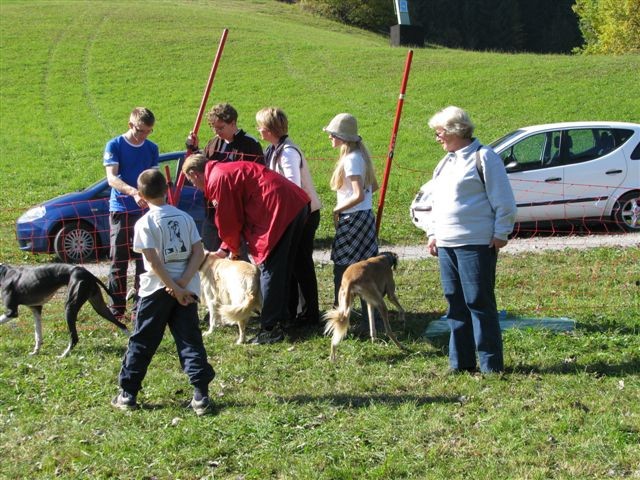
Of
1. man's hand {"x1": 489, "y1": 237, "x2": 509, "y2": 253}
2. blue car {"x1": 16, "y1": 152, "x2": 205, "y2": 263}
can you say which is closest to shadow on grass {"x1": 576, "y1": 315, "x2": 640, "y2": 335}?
man's hand {"x1": 489, "y1": 237, "x2": 509, "y2": 253}

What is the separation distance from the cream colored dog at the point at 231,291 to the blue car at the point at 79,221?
4.10 metres

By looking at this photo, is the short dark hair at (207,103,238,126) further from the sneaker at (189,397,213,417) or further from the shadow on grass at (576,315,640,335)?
the shadow on grass at (576,315,640,335)

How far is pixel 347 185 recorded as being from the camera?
6832 millimetres

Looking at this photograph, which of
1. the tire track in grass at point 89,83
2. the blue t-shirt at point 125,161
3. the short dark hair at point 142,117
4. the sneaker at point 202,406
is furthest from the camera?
the tire track in grass at point 89,83

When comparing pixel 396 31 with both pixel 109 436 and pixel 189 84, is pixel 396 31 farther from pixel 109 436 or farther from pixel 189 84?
pixel 109 436

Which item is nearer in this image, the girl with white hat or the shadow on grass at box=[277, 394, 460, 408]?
the shadow on grass at box=[277, 394, 460, 408]

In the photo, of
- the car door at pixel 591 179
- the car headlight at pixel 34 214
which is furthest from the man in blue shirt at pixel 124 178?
the car door at pixel 591 179

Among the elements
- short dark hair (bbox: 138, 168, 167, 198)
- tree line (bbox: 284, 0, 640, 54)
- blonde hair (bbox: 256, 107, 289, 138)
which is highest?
tree line (bbox: 284, 0, 640, 54)

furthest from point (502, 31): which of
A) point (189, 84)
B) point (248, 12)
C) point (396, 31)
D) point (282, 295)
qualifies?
point (282, 295)

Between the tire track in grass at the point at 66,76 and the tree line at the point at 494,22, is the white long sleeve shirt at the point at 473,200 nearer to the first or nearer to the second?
the tire track in grass at the point at 66,76

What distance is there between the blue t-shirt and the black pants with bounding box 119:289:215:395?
2377 millimetres

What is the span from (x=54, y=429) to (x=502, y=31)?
65.7m

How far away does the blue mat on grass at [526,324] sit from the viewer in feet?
22.6

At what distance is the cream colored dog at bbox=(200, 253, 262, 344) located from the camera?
694 cm
